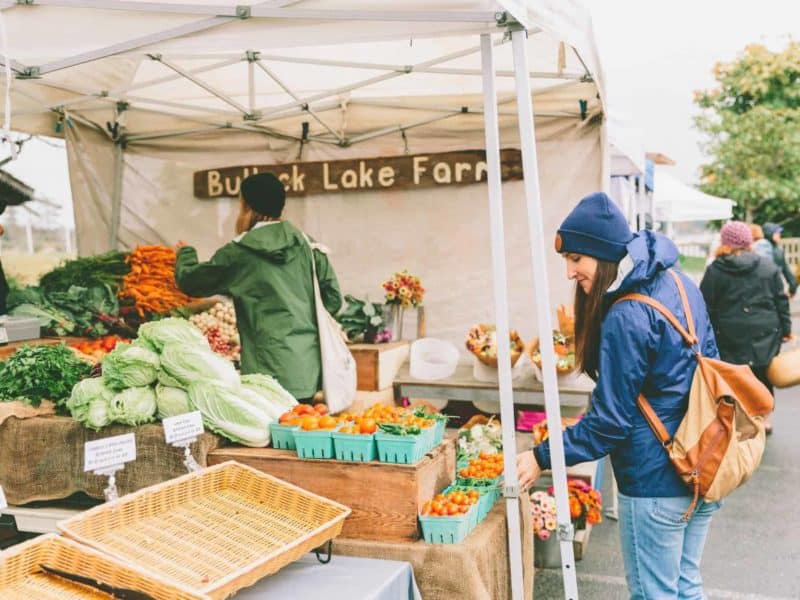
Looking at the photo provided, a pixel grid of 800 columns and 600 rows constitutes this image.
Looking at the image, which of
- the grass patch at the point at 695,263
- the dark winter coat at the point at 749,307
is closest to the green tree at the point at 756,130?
the grass patch at the point at 695,263

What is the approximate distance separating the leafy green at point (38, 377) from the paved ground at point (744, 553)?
269cm

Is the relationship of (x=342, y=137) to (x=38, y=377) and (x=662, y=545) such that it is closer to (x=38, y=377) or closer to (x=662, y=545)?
(x=38, y=377)

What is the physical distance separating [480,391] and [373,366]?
85 cm

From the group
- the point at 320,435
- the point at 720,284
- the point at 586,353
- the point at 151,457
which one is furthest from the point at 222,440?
the point at 720,284

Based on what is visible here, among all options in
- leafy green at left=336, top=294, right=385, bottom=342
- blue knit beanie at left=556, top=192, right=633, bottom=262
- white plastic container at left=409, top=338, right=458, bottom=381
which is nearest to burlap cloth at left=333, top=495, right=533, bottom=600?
blue knit beanie at left=556, top=192, right=633, bottom=262

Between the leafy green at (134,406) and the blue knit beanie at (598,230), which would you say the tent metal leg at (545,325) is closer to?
the blue knit beanie at (598,230)

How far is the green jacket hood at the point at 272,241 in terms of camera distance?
4.09 meters

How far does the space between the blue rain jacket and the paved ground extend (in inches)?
75.2

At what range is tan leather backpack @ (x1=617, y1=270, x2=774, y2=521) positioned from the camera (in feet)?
8.23

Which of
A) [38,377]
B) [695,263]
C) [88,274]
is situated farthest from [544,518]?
[695,263]

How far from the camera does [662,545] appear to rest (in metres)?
2.61

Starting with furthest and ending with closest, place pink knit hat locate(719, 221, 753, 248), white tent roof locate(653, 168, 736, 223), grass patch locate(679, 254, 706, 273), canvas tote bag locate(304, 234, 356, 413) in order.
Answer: grass patch locate(679, 254, 706, 273), white tent roof locate(653, 168, 736, 223), pink knit hat locate(719, 221, 753, 248), canvas tote bag locate(304, 234, 356, 413)

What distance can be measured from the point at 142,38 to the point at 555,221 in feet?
12.3

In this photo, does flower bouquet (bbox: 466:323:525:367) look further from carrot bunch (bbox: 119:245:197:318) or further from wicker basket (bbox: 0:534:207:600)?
wicker basket (bbox: 0:534:207:600)
